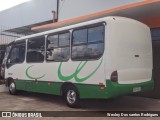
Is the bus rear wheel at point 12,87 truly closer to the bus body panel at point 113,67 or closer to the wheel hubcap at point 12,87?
the wheel hubcap at point 12,87

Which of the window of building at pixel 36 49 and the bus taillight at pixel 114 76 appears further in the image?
the window of building at pixel 36 49

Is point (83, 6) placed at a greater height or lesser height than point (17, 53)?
greater

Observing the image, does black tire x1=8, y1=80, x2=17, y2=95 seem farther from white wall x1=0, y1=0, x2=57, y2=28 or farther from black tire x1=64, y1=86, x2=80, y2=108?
white wall x1=0, y1=0, x2=57, y2=28

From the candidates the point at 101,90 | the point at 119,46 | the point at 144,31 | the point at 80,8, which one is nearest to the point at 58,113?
the point at 101,90

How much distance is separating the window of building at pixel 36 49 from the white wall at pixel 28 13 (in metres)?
7.28

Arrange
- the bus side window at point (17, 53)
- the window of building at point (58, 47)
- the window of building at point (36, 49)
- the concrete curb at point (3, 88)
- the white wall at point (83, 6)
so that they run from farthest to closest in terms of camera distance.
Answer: the concrete curb at point (3, 88) < the white wall at point (83, 6) < the bus side window at point (17, 53) < the window of building at point (36, 49) < the window of building at point (58, 47)

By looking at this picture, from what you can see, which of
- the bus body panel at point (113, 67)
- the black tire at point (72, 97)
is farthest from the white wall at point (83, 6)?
the black tire at point (72, 97)

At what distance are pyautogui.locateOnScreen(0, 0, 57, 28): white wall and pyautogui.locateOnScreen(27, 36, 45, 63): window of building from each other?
287 inches

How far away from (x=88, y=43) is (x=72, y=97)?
197 centimetres

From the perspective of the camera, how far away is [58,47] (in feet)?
34.6

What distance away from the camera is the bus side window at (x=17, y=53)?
12.8m

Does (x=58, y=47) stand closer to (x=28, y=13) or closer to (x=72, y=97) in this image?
(x=72, y=97)

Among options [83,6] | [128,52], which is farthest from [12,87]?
[128,52]

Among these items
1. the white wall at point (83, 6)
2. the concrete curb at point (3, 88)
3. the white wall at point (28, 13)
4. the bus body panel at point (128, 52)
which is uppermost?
the white wall at point (28, 13)
